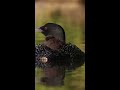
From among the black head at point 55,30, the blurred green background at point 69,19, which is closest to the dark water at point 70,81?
the blurred green background at point 69,19

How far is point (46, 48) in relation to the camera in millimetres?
1949

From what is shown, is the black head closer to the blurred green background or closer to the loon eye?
the blurred green background

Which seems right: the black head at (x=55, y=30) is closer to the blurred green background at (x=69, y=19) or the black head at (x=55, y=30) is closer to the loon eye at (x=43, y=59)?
the blurred green background at (x=69, y=19)

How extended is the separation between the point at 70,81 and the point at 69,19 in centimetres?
41

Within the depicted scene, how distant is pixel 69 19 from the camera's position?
6.44 ft

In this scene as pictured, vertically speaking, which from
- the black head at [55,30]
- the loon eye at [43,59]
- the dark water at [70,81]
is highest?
the black head at [55,30]

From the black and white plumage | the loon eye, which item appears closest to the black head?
the black and white plumage

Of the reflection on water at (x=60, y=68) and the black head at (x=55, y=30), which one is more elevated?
the black head at (x=55, y=30)

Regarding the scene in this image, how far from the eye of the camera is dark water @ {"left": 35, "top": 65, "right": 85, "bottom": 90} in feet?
6.28

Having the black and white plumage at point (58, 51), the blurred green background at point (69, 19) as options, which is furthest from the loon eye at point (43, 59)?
the blurred green background at point (69, 19)

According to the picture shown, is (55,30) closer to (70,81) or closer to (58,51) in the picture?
(58,51)

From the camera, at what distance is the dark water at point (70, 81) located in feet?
6.28
